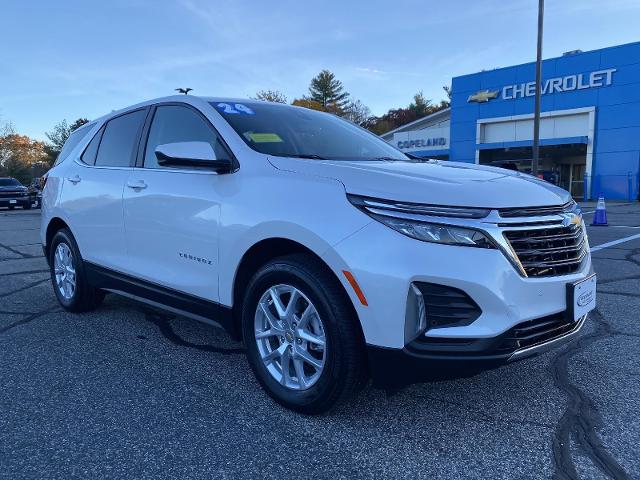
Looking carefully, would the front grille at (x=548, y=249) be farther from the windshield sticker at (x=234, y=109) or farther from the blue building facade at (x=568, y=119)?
the blue building facade at (x=568, y=119)

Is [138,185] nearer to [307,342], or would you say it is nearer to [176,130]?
[176,130]

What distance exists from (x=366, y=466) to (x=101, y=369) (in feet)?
6.57

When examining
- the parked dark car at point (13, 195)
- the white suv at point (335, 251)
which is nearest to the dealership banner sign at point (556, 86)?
the parked dark car at point (13, 195)

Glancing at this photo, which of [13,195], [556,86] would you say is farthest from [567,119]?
[13,195]

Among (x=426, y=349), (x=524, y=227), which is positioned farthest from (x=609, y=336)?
(x=426, y=349)

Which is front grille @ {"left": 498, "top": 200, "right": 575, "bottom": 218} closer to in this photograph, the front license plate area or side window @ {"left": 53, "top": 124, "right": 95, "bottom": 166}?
the front license plate area

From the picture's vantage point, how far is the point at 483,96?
31.4m

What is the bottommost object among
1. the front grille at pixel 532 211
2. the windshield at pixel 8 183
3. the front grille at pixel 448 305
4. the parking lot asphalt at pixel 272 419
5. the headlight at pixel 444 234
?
the parking lot asphalt at pixel 272 419

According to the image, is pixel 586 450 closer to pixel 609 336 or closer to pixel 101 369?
pixel 609 336

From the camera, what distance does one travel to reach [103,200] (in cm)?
424

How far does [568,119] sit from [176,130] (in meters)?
28.9

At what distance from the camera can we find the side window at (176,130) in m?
3.51

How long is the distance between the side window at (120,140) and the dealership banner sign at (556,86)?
2780 centimetres

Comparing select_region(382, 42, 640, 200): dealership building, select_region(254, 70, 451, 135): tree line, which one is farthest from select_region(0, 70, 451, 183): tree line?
select_region(382, 42, 640, 200): dealership building
